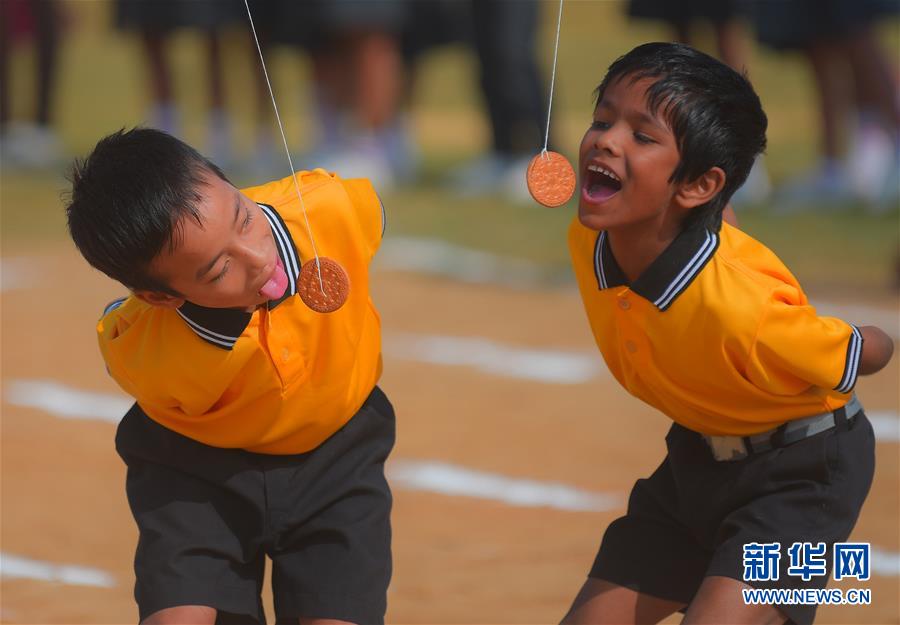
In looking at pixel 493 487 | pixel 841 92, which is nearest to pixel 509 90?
pixel 841 92

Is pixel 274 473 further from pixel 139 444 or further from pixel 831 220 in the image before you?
pixel 831 220

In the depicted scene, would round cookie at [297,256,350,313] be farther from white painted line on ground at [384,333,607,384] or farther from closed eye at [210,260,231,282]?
white painted line on ground at [384,333,607,384]

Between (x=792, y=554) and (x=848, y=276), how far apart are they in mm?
3928

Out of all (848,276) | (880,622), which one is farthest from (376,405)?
(848,276)

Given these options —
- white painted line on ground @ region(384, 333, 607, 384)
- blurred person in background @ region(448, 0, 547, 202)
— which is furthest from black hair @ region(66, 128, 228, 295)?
blurred person in background @ region(448, 0, 547, 202)

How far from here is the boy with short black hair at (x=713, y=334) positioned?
273 centimetres

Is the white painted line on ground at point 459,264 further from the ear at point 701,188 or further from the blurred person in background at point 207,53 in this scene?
the ear at point 701,188

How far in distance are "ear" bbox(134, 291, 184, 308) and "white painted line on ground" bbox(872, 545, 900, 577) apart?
6.37 ft

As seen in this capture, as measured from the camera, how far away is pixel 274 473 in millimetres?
2918

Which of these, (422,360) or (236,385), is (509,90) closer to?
(422,360)

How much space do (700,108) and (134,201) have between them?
3.52 ft

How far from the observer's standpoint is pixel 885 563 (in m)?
3.70

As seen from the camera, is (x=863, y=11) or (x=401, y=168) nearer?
(x=863, y=11)
